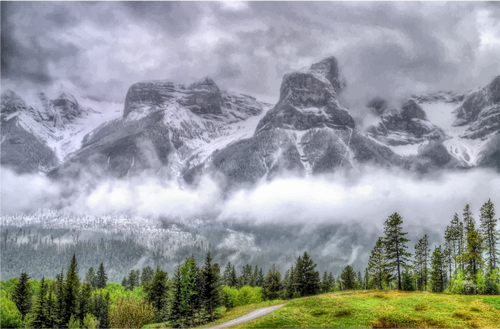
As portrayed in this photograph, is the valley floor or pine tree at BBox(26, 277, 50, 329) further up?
the valley floor

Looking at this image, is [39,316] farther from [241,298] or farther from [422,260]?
[422,260]

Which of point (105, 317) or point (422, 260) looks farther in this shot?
point (105, 317)

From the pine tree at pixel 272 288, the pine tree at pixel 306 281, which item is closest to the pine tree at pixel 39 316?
the pine tree at pixel 272 288

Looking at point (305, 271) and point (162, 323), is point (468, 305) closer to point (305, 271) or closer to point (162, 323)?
point (305, 271)

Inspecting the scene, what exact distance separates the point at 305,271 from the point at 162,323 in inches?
1451

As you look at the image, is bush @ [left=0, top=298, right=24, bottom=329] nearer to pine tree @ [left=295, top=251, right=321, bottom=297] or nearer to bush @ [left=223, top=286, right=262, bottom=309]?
bush @ [left=223, top=286, right=262, bottom=309]

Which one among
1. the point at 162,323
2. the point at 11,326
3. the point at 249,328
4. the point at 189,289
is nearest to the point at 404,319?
the point at 249,328

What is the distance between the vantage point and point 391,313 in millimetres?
40375

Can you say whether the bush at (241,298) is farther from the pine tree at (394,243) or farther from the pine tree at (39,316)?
the pine tree at (39,316)

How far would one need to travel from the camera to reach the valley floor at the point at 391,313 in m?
37.4

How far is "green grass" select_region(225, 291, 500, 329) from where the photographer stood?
123ft

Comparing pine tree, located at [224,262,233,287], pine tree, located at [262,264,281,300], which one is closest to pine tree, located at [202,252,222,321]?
pine tree, located at [262,264,281,300]

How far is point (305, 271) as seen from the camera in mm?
85188

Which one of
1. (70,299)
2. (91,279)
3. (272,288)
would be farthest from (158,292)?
(91,279)
